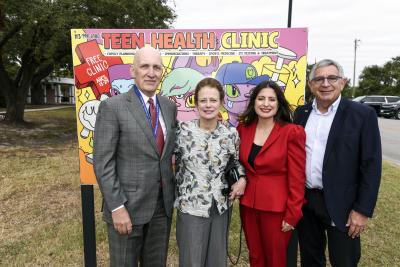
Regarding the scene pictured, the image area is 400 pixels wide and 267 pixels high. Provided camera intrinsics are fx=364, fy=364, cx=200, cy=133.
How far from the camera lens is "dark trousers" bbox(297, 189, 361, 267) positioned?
8.51 ft

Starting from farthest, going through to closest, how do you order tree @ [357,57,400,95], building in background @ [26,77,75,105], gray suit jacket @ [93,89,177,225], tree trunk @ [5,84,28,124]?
tree @ [357,57,400,95]
building in background @ [26,77,75,105]
tree trunk @ [5,84,28,124]
gray suit jacket @ [93,89,177,225]

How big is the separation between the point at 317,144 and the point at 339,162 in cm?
20

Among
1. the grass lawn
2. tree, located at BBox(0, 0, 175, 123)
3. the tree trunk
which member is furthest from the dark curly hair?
the tree trunk

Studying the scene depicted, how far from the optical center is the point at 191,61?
3.35 m

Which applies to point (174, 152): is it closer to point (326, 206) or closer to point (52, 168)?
point (326, 206)

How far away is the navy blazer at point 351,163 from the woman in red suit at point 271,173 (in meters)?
0.20

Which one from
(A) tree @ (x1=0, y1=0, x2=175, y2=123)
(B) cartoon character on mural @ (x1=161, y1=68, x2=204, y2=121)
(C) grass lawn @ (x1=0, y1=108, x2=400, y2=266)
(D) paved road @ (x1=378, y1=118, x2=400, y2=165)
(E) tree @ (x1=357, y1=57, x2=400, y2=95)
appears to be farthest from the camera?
(E) tree @ (x1=357, y1=57, x2=400, y2=95)

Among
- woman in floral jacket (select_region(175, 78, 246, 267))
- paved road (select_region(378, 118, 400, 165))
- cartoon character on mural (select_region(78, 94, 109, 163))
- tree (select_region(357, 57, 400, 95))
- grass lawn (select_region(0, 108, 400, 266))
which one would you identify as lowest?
grass lawn (select_region(0, 108, 400, 266))

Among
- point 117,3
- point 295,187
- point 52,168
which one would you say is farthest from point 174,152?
point 117,3

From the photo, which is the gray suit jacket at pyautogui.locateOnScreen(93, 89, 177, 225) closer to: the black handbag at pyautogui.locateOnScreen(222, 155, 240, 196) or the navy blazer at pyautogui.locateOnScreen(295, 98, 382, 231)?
the black handbag at pyautogui.locateOnScreen(222, 155, 240, 196)

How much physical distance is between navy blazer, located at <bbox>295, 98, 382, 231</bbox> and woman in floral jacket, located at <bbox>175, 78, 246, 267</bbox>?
2.05 ft

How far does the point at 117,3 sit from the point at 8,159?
6.60 m

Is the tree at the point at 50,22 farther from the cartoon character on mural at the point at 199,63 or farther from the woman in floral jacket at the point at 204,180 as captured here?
the woman in floral jacket at the point at 204,180

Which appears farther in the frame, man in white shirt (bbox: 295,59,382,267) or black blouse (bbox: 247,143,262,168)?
black blouse (bbox: 247,143,262,168)
